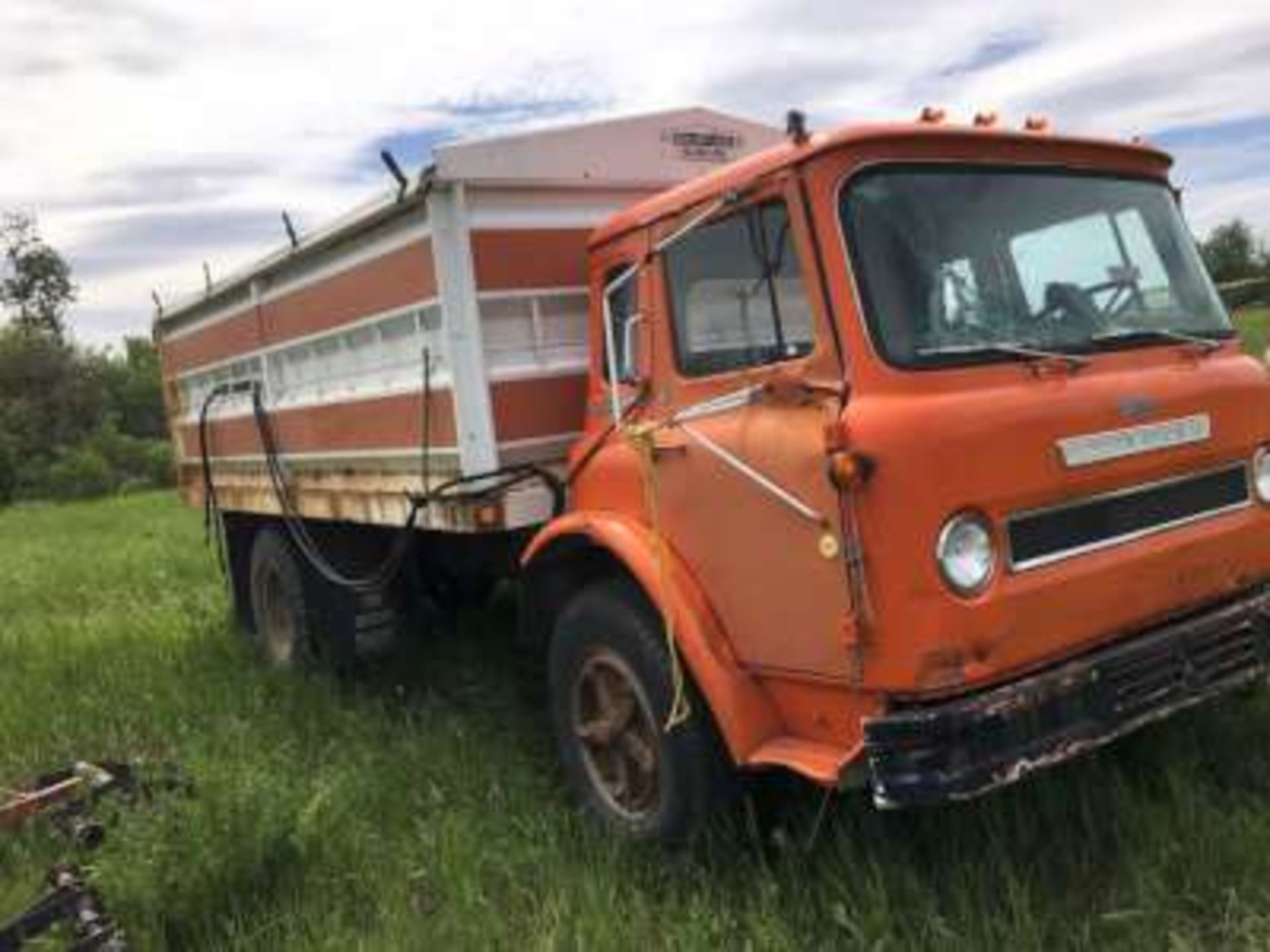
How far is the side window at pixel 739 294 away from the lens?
4090mm

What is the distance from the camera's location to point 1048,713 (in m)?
3.76

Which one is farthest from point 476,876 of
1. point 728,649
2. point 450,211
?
point 450,211

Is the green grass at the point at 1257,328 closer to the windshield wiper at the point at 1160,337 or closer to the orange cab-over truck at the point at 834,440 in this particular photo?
the windshield wiper at the point at 1160,337

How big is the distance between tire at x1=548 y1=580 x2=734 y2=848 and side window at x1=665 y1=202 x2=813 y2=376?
2.93 ft

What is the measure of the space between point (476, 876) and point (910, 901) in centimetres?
148

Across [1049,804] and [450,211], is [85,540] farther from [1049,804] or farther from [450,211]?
[1049,804]

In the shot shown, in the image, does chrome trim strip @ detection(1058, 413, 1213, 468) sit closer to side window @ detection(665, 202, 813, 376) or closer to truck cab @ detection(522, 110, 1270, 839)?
truck cab @ detection(522, 110, 1270, 839)

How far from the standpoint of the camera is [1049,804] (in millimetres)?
4523

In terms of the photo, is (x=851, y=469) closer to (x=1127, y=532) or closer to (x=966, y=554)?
(x=966, y=554)

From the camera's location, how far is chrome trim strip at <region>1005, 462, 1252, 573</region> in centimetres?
380

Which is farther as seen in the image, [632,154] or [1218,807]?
[632,154]

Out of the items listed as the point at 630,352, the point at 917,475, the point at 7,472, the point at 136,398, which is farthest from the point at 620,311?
the point at 136,398

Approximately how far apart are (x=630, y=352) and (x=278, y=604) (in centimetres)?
410

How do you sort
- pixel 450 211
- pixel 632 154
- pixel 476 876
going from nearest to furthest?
pixel 476 876
pixel 450 211
pixel 632 154
